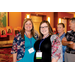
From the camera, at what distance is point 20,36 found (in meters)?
1.99

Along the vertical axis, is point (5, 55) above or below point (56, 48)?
below

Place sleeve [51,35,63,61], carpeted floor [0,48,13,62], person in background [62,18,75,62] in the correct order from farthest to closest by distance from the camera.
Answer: carpeted floor [0,48,13,62], person in background [62,18,75,62], sleeve [51,35,63,61]

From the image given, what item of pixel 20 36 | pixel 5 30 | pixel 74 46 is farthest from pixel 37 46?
pixel 5 30

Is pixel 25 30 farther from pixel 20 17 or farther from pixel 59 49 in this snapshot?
pixel 20 17

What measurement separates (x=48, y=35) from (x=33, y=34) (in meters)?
0.65

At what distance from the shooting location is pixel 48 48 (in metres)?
1.44

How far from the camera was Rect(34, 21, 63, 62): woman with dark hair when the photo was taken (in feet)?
4.61

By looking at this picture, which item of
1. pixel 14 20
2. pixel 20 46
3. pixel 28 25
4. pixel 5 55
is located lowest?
pixel 5 55

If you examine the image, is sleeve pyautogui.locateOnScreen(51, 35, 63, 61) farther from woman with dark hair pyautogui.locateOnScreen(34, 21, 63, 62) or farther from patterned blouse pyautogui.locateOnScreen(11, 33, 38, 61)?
patterned blouse pyautogui.locateOnScreen(11, 33, 38, 61)

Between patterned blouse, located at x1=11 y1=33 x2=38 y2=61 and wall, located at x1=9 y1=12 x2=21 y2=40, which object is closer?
patterned blouse, located at x1=11 y1=33 x2=38 y2=61

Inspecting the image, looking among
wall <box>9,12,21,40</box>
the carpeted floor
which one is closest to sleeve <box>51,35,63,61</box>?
the carpeted floor

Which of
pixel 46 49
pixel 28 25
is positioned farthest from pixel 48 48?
pixel 28 25

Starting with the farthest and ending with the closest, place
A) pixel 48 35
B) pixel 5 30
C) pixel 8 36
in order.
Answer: pixel 8 36 → pixel 5 30 → pixel 48 35

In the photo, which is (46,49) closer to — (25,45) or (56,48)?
(56,48)
